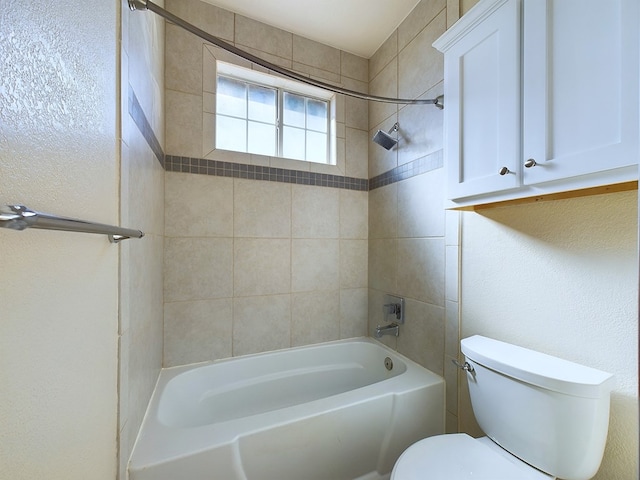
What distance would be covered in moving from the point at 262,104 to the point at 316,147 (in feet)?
1.70

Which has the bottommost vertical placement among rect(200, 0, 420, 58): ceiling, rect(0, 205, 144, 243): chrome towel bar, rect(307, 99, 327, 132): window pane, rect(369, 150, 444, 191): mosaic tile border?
rect(0, 205, 144, 243): chrome towel bar

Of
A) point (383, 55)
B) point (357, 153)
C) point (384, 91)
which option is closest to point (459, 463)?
point (357, 153)

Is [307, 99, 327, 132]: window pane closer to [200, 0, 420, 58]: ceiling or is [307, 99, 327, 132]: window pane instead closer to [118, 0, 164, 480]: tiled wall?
[200, 0, 420, 58]: ceiling

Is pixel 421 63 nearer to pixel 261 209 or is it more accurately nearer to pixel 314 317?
pixel 261 209

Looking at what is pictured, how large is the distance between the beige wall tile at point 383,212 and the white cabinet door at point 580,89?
A: 99 cm

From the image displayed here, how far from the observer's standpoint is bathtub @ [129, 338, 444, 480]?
100 cm

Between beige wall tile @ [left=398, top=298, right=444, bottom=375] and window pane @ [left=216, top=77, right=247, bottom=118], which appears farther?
window pane @ [left=216, top=77, right=247, bottom=118]

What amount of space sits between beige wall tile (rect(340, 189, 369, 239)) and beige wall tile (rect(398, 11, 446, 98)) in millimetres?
770

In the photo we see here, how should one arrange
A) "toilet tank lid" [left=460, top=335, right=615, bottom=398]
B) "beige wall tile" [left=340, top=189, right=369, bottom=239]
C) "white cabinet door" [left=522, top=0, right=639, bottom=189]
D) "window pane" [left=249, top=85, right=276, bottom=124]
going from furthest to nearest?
"beige wall tile" [left=340, top=189, right=369, bottom=239], "window pane" [left=249, top=85, right=276, bottom=124], "toilet tank lid" [left=460, top=335, right=615, bottom=398], "white cabinet door" [left=522, top=0, right=639, bottom=189]

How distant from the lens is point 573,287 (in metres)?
0.97

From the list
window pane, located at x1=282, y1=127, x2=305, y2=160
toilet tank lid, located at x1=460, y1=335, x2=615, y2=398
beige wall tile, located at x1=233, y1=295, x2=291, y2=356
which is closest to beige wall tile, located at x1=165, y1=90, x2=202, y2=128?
window pane, located at x1=282, y1=127, x2=305, y2=160

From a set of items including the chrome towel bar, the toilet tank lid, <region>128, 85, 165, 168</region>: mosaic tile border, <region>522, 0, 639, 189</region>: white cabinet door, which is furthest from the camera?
<region>128, 85, 165, 168</region>: mosaic tile border

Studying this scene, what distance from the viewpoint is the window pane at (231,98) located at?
1.90 meters

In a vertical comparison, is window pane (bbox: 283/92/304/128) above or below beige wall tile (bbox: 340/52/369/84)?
below
